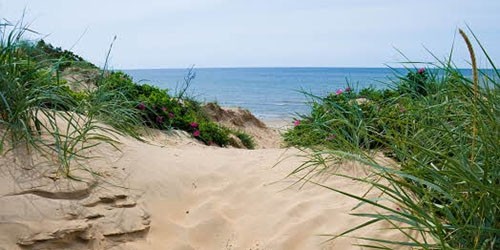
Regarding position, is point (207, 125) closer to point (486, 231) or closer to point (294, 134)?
point (294, 134)

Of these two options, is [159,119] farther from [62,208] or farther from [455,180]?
[455,180]

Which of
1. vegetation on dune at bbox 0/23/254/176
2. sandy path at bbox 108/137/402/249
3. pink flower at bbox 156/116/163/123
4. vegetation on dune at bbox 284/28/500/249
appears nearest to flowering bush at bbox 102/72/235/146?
pink flower at bbox 156/116/163/123

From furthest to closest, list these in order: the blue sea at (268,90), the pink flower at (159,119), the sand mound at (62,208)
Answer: the pink flower at (159,119)
the blue sea at (268,90)
the sand mound at (62,208)

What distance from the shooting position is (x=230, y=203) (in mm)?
3770

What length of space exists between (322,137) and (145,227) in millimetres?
2243

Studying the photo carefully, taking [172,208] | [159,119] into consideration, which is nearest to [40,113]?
[172,208]

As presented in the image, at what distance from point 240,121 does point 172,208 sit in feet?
26.3

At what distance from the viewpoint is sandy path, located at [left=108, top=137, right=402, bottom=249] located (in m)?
3.25

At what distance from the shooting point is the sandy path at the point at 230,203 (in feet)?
10.6

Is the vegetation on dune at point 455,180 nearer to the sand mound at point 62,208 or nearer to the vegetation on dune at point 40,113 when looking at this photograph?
the sand mound at point 62,208

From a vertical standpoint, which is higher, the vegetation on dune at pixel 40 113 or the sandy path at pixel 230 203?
the vegetation on dune at pixel 40 113

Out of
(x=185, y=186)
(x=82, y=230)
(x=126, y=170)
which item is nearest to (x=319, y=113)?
(x=185, y=186)

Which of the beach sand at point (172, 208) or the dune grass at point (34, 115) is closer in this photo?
the beach sand at point (172, 208)

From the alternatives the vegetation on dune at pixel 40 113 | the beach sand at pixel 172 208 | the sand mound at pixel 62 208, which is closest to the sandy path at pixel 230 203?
the beach sand at pixel 172 208
